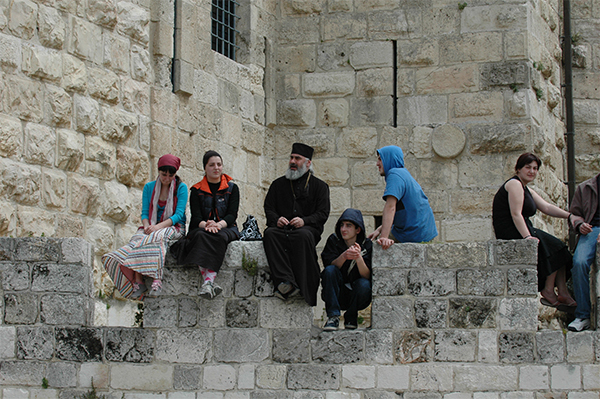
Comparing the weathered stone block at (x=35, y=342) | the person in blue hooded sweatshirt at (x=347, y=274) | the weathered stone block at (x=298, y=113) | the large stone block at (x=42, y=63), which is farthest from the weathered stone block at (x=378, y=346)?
the weathered stone block at (x=298, y=113)

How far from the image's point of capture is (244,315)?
8703mm

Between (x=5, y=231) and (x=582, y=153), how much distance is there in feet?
26.8

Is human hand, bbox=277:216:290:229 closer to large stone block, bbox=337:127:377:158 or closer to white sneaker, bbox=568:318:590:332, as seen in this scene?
white sneaker, bbox=568:318:590:332

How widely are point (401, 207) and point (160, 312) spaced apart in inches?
91.3

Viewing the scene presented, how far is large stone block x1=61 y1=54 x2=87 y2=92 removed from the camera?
9766 millimetres

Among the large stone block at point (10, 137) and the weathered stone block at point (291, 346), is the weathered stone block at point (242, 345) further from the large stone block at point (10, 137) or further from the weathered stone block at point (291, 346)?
the large stone block at point (10, 137)

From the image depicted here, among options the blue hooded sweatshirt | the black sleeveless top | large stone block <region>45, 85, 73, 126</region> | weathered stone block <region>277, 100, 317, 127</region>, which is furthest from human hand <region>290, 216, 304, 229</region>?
weathered stone block <region>277, 100, 317, 127</region>

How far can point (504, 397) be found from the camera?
8.24 meters

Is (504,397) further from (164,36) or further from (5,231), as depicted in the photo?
(164,36)

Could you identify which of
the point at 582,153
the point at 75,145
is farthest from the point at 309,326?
the point at 582,153

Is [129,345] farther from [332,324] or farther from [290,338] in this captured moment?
[332,324]

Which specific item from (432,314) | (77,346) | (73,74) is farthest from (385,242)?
(73,74)

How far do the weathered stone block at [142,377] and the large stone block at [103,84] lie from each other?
2.96m

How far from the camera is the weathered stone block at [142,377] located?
341 inches
